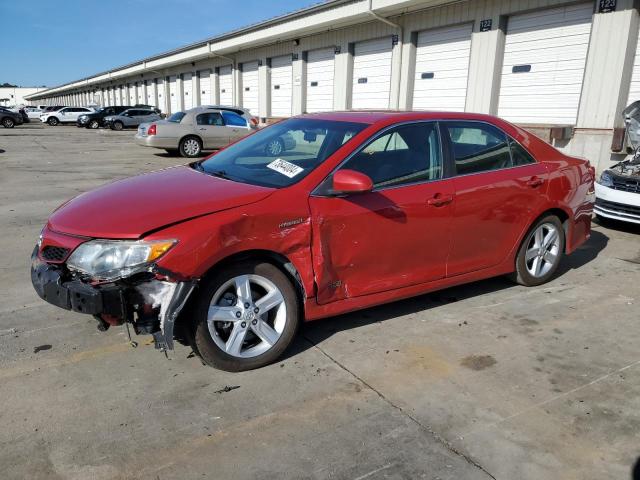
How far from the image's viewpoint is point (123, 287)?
287 cm

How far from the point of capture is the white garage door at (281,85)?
70.2ft

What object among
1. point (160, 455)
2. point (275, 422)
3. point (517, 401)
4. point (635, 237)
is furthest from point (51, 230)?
point (635, 237)

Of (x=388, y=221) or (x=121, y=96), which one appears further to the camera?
(x=121, y=96)

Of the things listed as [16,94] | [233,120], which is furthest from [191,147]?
[16,94]

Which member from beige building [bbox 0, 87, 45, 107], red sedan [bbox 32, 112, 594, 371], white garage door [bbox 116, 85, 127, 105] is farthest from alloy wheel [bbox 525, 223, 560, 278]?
beige building [bbox 0, 87, 45, 107]

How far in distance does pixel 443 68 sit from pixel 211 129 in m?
7.53

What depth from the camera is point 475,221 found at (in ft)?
13.5

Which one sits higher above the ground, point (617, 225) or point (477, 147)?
point (477, 147)

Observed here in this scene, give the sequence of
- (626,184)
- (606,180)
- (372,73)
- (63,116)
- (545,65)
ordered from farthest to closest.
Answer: (63,116) < (372,73) < (545,65) < (606,180) < (626,184)

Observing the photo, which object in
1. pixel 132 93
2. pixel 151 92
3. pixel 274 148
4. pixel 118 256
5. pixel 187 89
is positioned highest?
pixel 132 93

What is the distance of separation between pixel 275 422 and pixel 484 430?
3.67ft

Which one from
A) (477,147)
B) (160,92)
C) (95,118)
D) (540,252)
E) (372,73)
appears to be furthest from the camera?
(160,92)

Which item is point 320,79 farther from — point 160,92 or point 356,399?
point 160,92

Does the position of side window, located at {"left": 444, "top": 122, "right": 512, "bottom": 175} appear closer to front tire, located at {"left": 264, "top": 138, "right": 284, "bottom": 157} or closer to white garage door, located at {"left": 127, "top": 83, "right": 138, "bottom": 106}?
front tire, located at {"left": 264, "top": 138, "right": 284, "bottom": 157}
